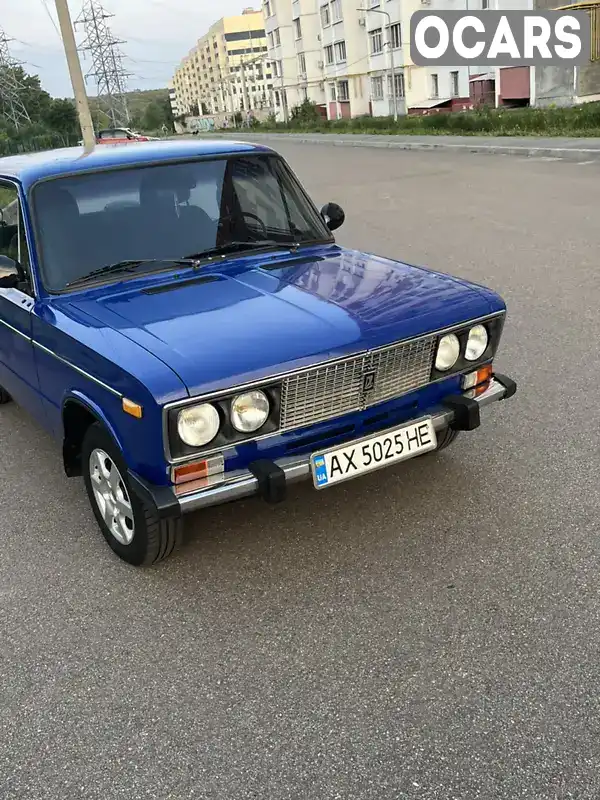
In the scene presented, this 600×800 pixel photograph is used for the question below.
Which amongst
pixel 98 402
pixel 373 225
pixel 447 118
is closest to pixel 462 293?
pixel 98 402

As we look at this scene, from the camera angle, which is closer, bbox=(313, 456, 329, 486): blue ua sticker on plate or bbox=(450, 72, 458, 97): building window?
bbox=(313, 456, 329, 486): blue ua sticker on plate

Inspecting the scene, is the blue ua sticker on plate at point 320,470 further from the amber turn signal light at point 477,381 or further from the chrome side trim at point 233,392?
the amber turn signal light at point 477,381

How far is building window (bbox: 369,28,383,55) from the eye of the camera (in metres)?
55.0

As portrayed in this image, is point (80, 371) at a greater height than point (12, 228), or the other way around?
point (12, 228)

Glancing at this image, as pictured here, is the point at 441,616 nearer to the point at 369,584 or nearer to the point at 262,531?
the point at 369,584

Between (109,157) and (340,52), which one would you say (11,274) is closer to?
(109,157)

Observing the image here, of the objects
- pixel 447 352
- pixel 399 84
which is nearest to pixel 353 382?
pixel 447 352

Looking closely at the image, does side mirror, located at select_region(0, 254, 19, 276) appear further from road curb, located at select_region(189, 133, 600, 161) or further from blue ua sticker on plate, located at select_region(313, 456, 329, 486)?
road curb, located at select_region(189, 133, 600, 161)

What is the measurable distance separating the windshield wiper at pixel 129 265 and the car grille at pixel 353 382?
125 cm

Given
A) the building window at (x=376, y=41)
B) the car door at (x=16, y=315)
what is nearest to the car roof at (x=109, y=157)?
the car door at (x=16, y=315)

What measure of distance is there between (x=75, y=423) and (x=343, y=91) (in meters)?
67.0

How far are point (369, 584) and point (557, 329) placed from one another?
3773 mm

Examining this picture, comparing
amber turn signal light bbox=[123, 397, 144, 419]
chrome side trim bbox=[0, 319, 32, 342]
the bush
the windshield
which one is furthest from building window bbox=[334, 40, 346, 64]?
amber turn signal light bbox=[123, 397, 144, 419]

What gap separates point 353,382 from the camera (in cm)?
331
